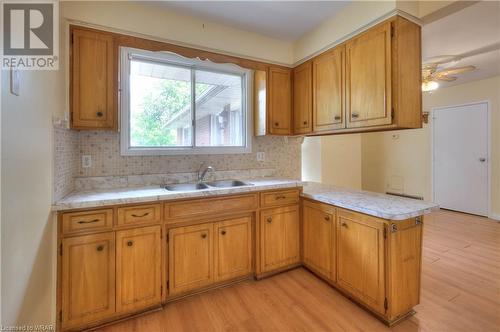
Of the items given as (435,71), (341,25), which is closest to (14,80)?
(341,25)

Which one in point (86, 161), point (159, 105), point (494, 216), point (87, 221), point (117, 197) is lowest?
point (494, 216)

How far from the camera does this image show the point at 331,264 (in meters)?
2.04

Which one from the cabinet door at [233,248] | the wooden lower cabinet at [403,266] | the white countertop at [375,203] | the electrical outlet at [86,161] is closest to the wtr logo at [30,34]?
the electrical outlet at [86,161]

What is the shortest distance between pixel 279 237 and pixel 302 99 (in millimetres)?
1548

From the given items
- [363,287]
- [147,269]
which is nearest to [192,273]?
[147,269]

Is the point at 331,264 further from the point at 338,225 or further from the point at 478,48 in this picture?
the point at 478,48

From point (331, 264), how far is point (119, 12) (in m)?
2.82

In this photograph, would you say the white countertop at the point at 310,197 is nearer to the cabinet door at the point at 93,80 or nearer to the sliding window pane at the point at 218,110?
the cabinet door at the point at 93,80

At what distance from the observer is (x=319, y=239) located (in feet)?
7.14

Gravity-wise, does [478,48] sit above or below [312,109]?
above

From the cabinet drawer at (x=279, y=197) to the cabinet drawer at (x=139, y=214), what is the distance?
0.94 metres

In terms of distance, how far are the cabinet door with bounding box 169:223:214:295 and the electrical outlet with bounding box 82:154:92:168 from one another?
3.19 feet

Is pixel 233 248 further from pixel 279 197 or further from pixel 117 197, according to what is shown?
pixel 117 197

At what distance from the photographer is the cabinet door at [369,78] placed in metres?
1.80
